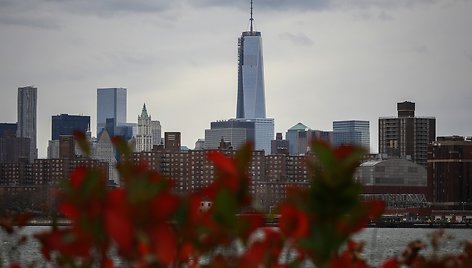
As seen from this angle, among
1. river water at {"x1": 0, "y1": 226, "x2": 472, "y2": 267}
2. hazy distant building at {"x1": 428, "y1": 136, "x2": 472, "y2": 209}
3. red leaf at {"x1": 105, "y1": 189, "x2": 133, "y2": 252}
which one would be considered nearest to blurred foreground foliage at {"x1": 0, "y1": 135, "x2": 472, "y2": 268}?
red leaf at {"x1": 105, "y1": 189, "x2": 133, "y2": 252}

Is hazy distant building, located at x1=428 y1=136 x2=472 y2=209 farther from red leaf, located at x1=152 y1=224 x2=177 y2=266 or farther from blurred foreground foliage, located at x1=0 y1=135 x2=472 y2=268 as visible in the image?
red leaf, located at x1=152 y1=224 x2=177 y2=266

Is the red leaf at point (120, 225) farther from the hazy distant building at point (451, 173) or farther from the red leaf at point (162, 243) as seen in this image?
the hazy distant building at point (451, 173)

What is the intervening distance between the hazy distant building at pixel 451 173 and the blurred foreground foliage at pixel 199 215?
18832 centimetres

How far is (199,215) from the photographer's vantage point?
5336 millimetres

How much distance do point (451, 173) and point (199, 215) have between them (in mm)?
191224

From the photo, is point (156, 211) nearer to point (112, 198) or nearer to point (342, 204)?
point (112, 198)

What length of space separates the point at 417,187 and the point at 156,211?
196 m

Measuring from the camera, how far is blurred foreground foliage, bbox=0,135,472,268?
4.37m

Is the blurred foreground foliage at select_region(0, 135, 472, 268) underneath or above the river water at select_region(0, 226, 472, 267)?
above

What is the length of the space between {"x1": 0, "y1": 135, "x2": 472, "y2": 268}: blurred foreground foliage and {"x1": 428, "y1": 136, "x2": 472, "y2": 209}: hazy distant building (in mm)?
188321

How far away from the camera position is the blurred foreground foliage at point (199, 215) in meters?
4.37

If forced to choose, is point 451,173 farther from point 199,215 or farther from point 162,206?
point 162,206

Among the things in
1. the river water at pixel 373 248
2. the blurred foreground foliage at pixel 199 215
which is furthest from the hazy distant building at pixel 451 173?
the blurred foreground foliage at pixel 199 215

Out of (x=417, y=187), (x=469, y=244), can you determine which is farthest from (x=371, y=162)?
(x=469, y=244)
